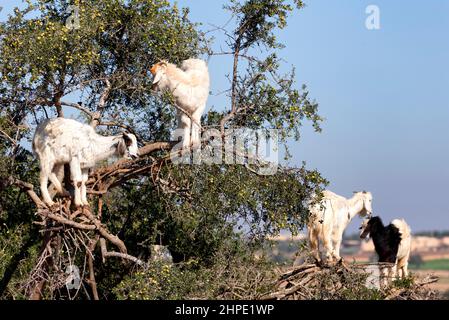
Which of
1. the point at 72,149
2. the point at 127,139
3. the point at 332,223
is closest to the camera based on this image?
the point at 72,149

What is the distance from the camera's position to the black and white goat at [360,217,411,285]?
51.9 feet

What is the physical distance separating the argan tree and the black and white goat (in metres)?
2.58

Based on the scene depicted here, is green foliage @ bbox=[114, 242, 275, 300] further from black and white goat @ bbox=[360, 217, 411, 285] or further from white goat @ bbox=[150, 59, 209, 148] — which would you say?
black and white goat @ bbox=[360, 217, 411, 285]

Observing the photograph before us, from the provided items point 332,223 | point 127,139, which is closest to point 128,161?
point 127,139

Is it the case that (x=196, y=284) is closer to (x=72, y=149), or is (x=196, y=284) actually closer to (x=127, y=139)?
(x=127, y=139)

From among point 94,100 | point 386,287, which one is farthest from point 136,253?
point 386,287

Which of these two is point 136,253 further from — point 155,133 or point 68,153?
point 68,153

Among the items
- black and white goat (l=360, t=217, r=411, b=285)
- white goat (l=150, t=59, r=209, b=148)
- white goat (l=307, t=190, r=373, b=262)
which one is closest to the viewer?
white goat (l=150, t=59, r=209, b=148)

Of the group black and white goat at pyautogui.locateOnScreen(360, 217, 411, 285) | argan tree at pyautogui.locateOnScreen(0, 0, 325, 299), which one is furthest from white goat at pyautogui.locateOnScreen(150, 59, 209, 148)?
black and white goat at pyautogui.locateOnScreen(360, 217, 411, 285)

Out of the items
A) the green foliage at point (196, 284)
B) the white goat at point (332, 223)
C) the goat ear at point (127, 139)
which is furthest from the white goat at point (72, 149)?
the white goat at point (332, 223)

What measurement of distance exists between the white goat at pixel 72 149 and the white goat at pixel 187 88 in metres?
0.95

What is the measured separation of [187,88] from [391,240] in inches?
197

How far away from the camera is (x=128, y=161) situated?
12.9 meters
